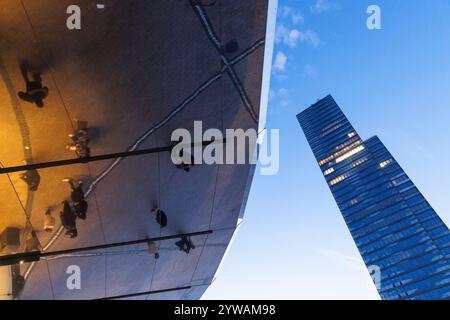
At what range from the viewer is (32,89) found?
417 centimetres

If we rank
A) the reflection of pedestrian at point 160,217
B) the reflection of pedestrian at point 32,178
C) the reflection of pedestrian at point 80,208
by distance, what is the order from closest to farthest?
the reflection of pedestrian at point 32,178 < the reflection of pedestrian at point 80,208 < the reflection of pedestrian at point 160,217

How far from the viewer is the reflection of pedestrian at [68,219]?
5.87 m

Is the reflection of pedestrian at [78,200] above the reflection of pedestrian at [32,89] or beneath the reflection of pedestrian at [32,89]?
beneath

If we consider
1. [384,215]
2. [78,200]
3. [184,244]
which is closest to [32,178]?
[78,200]

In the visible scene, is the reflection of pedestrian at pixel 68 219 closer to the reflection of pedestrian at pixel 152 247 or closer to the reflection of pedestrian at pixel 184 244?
the reflection of pedestrian at pixel 152 247

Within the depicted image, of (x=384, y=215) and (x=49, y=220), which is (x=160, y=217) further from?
(x=384, y=215)

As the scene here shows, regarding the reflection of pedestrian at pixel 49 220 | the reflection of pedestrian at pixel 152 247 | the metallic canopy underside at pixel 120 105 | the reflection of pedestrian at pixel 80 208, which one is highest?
the metallic canopy underside at pixel 120 105

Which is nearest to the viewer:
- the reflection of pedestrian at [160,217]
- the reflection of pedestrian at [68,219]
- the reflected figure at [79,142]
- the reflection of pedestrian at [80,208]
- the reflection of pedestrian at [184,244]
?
the reflected figure at [79,142]

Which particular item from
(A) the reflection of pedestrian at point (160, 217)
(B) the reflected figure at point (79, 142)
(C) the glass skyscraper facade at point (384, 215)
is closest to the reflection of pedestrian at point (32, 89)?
(B) the reflected figure at point (79, 142)

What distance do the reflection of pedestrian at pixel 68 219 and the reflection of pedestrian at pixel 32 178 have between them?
0.65 metres

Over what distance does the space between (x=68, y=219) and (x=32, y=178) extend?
1.02 metres
